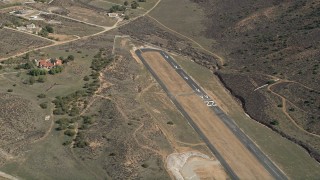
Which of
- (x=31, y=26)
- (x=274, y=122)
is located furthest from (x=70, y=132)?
(x=31, y=26)

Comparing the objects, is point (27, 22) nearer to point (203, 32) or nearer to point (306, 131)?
point (203, 32)

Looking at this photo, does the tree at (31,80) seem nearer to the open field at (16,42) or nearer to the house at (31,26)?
the open field at (16,42)

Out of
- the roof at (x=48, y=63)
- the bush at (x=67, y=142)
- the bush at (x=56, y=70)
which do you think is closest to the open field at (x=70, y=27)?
the roof at (x=48, y=63)

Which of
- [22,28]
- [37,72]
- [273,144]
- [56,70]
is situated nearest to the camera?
[273,144]

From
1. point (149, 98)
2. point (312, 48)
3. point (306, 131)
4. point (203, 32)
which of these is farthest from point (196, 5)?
point (306, 131)

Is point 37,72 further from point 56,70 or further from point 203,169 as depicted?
point 203,169

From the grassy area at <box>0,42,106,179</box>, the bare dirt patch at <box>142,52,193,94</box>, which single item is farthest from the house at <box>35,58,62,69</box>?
the bare dirt patch at <box>142,52,193,94</box>
